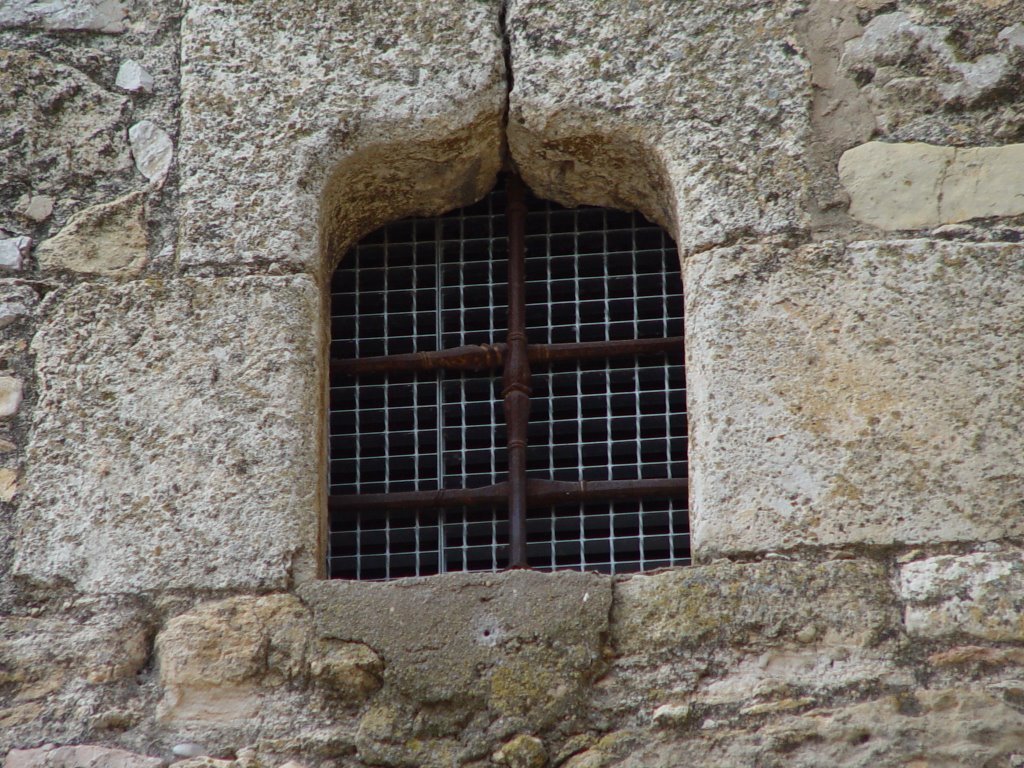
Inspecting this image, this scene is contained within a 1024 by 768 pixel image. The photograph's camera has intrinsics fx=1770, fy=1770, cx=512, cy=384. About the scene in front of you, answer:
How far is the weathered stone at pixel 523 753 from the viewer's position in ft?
10.2

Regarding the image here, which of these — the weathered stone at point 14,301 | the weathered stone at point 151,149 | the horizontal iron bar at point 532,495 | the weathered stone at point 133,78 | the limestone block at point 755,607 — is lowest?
the limestone block at point 755,607

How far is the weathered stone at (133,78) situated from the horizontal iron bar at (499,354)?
0.77 m

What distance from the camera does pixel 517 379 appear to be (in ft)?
12.1

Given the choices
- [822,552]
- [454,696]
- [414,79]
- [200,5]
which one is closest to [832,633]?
[822,552]

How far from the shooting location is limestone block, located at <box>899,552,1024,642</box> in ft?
10.3

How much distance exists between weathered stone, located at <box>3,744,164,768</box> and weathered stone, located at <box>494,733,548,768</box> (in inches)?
24.4

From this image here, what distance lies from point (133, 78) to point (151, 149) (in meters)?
0.19

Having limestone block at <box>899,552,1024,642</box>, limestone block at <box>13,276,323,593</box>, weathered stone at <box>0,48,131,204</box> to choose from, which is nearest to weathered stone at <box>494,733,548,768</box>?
limestone block at <box>13,276,323,593</box>

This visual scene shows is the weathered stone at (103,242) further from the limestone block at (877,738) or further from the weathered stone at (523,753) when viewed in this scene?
the limestone block at (877,738)

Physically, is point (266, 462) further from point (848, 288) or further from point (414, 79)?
point (848, 288)

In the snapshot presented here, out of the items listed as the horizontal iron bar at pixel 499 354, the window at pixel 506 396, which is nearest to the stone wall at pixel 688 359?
the window at pixel 506 396

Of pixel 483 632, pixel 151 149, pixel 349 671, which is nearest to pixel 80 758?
pixel 349 671

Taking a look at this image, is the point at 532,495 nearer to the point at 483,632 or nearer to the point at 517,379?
the point at 517,379

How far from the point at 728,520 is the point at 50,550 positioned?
130cm
